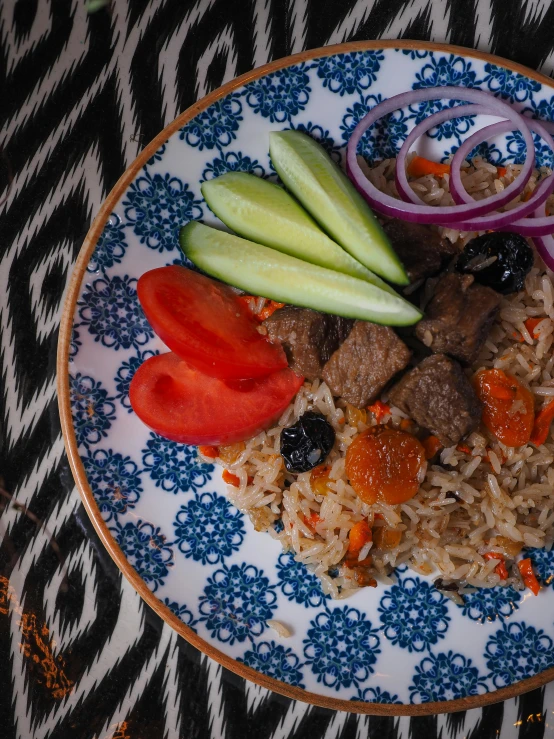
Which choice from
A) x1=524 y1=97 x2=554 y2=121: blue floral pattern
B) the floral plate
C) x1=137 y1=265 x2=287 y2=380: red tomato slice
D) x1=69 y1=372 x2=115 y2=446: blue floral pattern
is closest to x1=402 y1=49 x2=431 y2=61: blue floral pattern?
the floral plate

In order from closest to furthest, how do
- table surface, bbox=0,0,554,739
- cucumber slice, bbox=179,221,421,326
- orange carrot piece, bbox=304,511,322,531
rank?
cucumber slice, bbox=179,221,421,326, orange carrot piece, bbox=304,511,322,531, table surface, bbox=0,0,554,739

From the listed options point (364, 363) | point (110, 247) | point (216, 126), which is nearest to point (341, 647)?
point (364, 363)

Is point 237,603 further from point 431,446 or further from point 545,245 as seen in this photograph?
point 545,245

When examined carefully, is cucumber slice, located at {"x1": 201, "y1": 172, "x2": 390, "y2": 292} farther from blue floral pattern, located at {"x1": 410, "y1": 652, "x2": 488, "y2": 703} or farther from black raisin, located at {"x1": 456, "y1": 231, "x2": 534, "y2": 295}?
blue floral pattern, located at {"x1": 410, "y1": 652, "x2": 488, "y2": 703}

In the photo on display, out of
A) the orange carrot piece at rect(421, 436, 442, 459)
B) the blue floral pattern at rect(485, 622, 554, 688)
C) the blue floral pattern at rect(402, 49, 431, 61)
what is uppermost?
the blue floral pattern at rect(402, 49, 431, 61)

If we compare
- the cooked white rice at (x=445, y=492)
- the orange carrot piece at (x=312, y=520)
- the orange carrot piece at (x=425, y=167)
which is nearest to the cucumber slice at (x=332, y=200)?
the cooked white rice at (x=445, y=492)

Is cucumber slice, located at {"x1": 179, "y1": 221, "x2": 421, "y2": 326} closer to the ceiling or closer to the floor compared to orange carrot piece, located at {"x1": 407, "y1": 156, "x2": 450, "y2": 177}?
closer to the floor

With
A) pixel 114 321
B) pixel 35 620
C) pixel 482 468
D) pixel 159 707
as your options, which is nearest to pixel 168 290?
pixel 114 321

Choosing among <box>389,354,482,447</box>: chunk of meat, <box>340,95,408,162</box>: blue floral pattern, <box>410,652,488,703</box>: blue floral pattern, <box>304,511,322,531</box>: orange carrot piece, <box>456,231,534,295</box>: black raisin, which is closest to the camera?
<box>389,354,482,447</box>: chunk of meat
